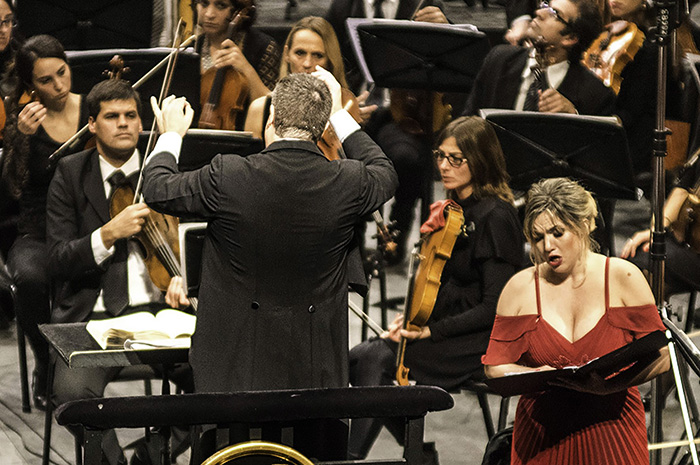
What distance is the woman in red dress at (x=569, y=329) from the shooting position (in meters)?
3.00

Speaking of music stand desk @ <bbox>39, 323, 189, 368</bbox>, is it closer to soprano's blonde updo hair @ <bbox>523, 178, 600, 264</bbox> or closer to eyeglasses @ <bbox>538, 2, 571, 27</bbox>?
soprano's blonde updo hair @ <bbox>523, 178, 600, 264</bbox>

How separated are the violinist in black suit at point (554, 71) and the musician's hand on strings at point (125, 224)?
5.22 feet

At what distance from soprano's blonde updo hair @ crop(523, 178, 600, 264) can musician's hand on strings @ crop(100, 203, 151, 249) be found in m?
1.66

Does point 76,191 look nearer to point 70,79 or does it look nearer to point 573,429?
point 70,79

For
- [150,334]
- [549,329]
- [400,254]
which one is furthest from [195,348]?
[400,254]

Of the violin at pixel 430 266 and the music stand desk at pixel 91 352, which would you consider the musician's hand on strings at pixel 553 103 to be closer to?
the violin at pixel 430 266

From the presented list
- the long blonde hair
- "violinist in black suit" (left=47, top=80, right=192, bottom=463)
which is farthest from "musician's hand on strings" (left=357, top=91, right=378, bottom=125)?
"violinist in black suit" (left=47, top=80, right=192, bottom=463)

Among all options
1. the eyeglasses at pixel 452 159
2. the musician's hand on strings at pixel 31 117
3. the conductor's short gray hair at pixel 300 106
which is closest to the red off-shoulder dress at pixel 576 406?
the conductor's short gray hair at pixel 300 106

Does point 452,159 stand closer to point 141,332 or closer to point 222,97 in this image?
point 222,97

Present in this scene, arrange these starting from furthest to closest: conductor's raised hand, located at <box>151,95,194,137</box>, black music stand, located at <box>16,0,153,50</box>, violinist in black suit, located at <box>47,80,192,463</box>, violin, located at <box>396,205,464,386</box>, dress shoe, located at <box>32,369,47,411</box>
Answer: black music stand, located at <box>16,0,153,50</box>, dress shoe, located at <box>32,369,47,411</box>, violinist in black suit, located at <box>47,80,192,463</box>, violin, located at <box>396,205,464,386</box>, conductor's raised hand, located at <box>151,95,194,137</box>

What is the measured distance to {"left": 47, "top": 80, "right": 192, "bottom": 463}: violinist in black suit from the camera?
14.1 feet

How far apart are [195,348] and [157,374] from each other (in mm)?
1120

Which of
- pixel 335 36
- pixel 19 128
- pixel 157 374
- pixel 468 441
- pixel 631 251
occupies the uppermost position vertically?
pixel 335 36

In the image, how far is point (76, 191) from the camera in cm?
434
